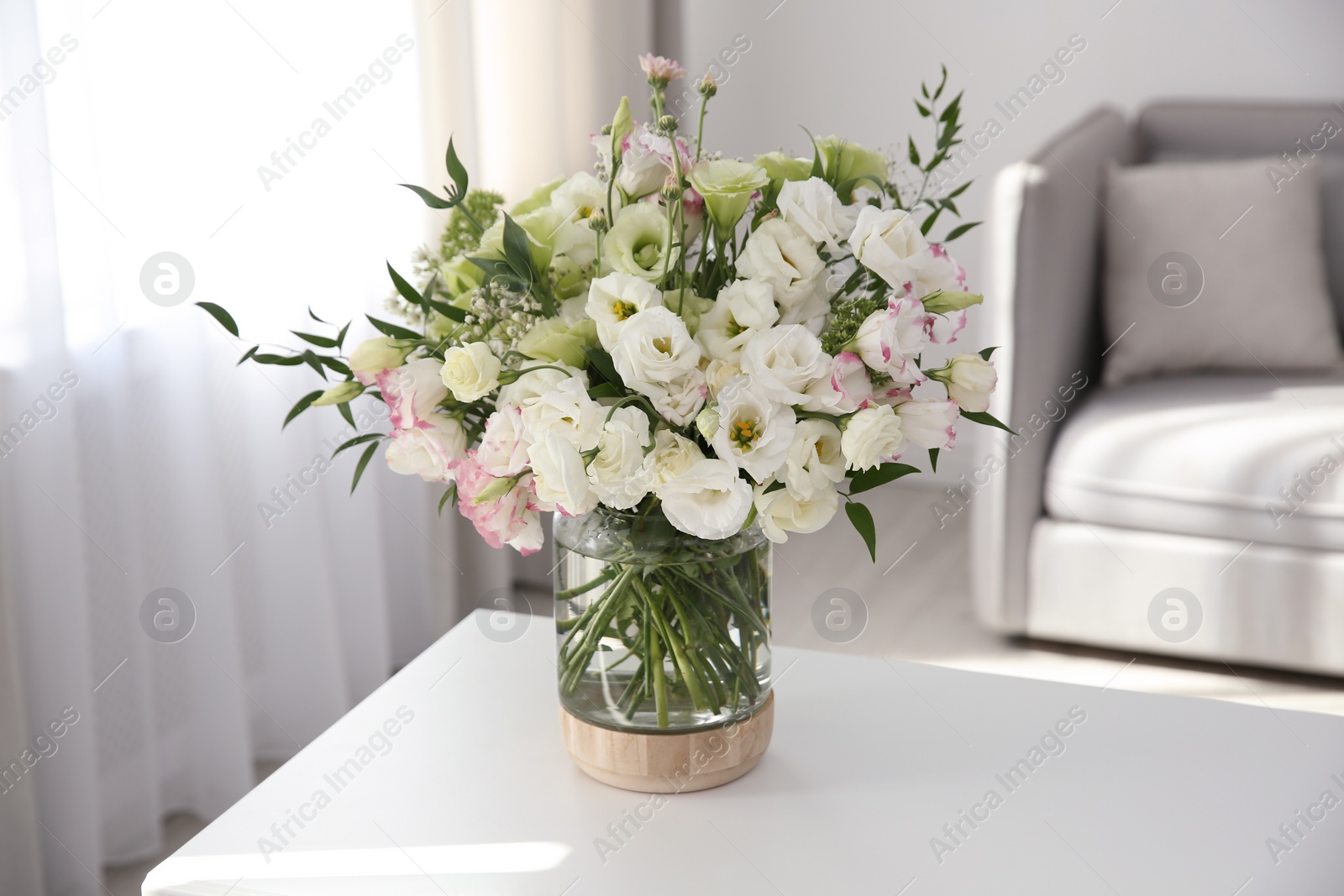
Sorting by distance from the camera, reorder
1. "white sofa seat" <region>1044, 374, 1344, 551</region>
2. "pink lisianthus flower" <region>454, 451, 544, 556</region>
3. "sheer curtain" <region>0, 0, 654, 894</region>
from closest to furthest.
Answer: "pink lisianthus flower" <region>454, 451, 544, 556</region> → "sheer curtain" <region>0, 0, 654, 894</region> → "white sofa seat" <region>1044, 374, 1344, 551</region>

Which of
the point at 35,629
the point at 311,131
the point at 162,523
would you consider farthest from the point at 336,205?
the point at 35,629

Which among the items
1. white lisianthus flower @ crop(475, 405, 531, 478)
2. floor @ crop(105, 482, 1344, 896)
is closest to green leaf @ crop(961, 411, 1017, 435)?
white lisianthus flower @ crop(475, 405, 531, 478)

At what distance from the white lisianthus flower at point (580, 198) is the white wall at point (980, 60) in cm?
213

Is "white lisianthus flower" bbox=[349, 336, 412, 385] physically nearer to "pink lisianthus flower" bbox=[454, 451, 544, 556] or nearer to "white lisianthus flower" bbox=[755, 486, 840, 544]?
"pink lisianthus flower" bbox=[454, 451, 544, 556]

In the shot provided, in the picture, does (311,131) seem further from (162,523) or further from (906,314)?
(906,314)

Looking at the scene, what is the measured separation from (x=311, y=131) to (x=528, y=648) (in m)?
1.07

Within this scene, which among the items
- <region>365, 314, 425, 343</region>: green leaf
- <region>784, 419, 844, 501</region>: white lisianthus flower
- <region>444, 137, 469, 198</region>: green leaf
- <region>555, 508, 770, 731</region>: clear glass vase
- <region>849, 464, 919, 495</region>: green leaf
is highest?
<region>444, 137, 469, 198</region>: green leaf

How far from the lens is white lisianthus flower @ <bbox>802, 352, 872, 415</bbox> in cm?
77

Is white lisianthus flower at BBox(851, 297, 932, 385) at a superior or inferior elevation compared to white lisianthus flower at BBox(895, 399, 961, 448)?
superior

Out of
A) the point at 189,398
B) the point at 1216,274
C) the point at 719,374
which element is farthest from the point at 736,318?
the point at 1216,274

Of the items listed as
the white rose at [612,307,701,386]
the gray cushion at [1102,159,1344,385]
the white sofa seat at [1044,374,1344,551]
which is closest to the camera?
the white rose at [612,307,701,386]

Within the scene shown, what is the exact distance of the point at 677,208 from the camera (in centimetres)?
79

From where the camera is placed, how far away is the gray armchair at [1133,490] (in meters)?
1.99

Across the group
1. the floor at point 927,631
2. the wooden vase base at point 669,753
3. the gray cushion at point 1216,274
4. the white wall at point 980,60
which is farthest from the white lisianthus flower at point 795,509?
the white wall at point 980,60
